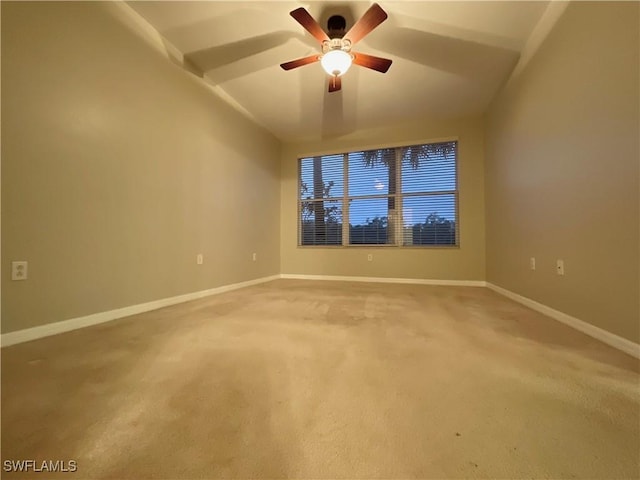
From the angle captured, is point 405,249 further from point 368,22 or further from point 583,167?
point 368,22

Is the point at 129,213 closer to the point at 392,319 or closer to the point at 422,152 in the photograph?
the point at 392,319

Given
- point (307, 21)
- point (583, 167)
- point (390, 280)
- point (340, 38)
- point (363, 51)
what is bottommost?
point (390, 280)

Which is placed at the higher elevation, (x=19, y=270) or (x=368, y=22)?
(x=368, y=22)

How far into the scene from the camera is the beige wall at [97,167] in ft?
4.89

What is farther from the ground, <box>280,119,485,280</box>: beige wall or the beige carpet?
<box>280,119,485,280</box>: beige wall

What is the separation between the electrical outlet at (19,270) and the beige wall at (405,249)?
3328 mm

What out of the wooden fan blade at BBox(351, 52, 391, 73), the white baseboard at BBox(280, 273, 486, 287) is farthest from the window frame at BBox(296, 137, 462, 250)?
the wooden fan blade at BBox(351, 52, 391, 73)

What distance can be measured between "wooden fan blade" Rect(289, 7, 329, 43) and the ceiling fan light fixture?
0.36ft

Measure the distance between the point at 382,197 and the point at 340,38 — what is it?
2.51 meters

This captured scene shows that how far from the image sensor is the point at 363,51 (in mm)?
2473

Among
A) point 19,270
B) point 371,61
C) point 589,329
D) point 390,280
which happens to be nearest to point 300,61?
point 371,61

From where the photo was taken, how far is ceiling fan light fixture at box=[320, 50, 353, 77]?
2066 mm

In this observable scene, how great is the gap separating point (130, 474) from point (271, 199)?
13.0 ft

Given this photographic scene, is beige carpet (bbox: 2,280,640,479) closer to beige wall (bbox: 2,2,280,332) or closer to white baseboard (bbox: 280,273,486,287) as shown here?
beige wall (bbox: 2,2,280,332)
